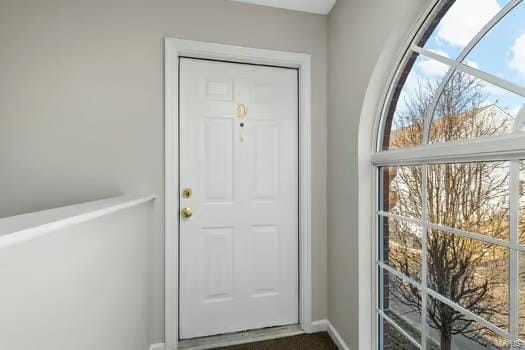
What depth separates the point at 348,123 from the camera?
1.71 meters

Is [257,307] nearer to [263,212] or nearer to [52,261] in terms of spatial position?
[263,212]

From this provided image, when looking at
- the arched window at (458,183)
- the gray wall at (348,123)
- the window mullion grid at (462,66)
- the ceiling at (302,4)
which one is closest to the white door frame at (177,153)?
the gray wall at (348,123)

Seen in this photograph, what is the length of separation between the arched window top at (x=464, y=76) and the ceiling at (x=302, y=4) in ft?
2.73

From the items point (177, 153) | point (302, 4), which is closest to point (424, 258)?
point (177, 153)

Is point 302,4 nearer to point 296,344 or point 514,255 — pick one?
point 514,255

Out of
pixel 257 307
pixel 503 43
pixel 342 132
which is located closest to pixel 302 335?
pixel 257 307

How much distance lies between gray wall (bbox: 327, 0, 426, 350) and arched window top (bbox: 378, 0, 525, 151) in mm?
176

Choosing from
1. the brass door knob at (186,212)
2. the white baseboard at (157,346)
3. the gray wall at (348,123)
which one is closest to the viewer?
the gray wall at (348,123)

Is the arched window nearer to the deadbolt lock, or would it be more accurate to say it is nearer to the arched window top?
the arched window top

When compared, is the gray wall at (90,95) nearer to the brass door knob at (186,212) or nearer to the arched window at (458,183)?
the brass door knob at (186,212)

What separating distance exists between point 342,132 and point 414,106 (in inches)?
19.4

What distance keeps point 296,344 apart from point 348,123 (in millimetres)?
1547

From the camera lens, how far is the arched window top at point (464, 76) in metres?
0.92

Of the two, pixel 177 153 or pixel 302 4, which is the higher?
pixel 302 4
